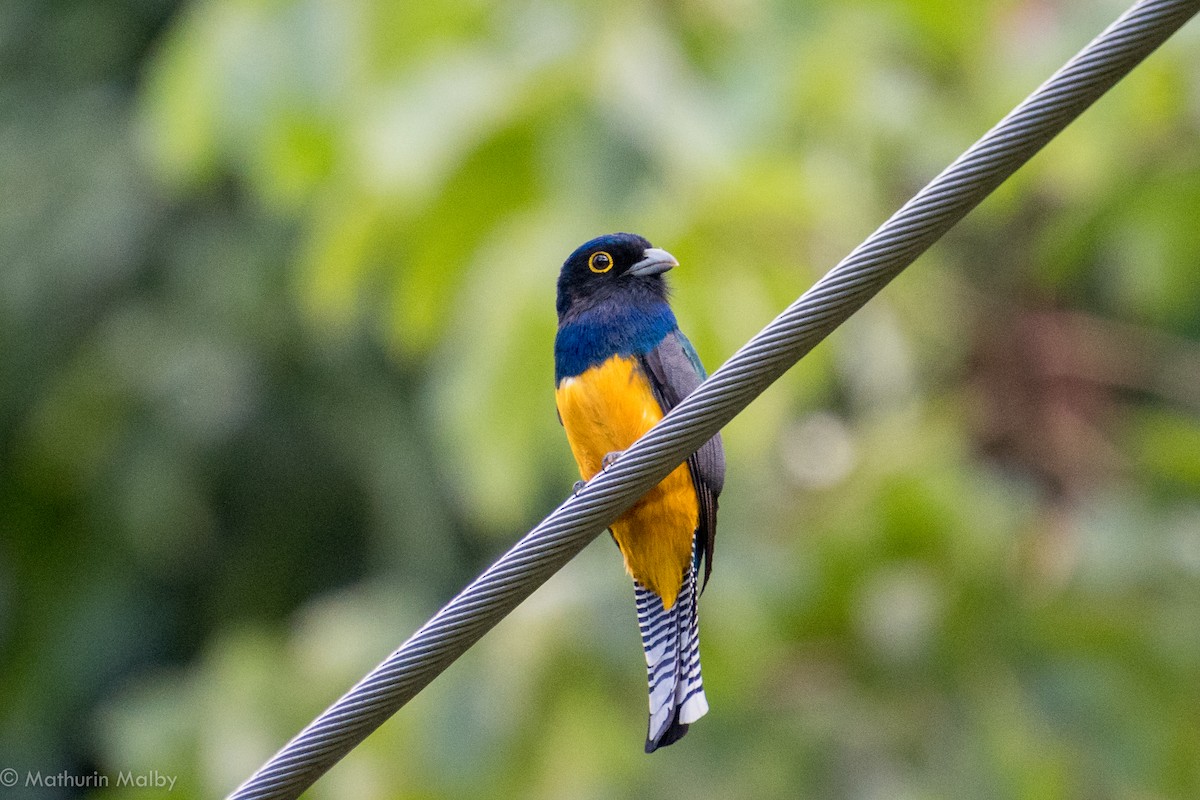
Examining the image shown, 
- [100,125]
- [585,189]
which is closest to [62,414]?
[100,125]

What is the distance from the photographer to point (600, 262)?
13.6 feet

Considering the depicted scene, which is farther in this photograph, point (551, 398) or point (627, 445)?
point (551, 398)

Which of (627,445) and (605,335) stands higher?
(605,335)

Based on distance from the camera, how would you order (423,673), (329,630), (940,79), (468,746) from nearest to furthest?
1. (423,673)
2. (468,746)
3. (329,630)
4. (940,79)

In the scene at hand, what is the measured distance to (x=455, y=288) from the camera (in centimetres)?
656

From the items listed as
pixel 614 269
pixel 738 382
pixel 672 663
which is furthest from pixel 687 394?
pixel 738 382

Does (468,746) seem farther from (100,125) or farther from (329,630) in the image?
(100,125)

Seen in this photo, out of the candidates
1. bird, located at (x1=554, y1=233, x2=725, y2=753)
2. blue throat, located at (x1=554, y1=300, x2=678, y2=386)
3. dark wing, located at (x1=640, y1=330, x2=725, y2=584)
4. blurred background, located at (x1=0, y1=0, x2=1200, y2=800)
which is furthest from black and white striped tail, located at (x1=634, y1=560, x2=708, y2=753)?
A: blurred background, located at (x1=0, y1=0, x2=1200, y2=800)

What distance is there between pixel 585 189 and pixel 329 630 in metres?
2.62

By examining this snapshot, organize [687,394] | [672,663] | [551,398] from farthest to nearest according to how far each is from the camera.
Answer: [551,398] → [687,394] → [672,663]

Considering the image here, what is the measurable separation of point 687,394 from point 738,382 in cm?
134

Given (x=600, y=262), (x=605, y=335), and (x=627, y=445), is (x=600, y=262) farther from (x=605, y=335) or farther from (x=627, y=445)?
(x=627, y=445)

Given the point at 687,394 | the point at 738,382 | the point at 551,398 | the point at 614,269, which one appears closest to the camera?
the point at 738,382

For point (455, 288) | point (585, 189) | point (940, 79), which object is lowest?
point (940, 79)
